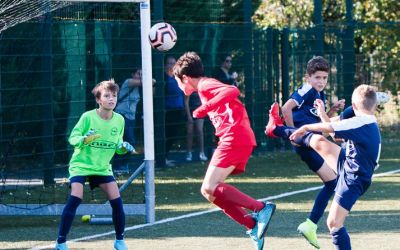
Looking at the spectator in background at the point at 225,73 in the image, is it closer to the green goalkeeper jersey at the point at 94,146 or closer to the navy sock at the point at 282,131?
the navy sock at the point at 282,131

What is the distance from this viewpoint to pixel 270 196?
13859mm

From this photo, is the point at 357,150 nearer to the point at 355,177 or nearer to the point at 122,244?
the point at 355,177

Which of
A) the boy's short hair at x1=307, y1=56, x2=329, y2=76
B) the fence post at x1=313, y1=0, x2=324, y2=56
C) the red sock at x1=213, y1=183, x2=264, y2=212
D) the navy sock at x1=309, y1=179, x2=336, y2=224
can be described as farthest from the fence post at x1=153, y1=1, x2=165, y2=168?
the red sock at x1=213, y1=183, x2=264, y2=212

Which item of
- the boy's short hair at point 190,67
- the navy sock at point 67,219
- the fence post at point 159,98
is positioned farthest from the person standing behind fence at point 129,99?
the boy's short hair at point 190,67

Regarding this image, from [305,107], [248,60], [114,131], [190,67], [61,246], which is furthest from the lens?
[248,60]

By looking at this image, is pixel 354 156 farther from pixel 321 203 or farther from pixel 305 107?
pixel 305 107

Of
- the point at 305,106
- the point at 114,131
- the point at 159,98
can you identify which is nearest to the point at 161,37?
the point at 305,106

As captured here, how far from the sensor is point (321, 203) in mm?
10062

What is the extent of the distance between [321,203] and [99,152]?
7.22ft

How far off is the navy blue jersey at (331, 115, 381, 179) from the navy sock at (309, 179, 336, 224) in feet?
4.54

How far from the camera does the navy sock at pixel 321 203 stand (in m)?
9.99

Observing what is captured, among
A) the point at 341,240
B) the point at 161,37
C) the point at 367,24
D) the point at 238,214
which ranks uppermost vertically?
the point at 367,24

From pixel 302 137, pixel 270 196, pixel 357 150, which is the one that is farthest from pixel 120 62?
pixel 357 150

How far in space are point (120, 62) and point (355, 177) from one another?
792 centimetres
